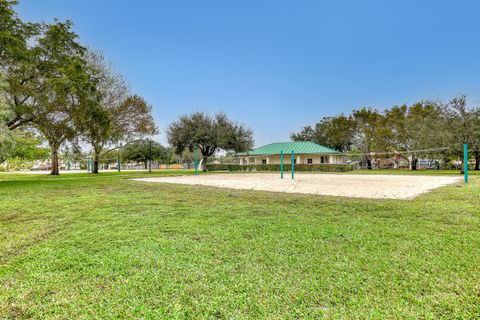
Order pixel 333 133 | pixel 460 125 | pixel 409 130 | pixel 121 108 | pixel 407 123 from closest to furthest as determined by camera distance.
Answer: pixel 460 125, pixel 121 108, pixel 409 130, pixel 407 123, pixel 333 133

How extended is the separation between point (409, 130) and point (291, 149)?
1424 cm

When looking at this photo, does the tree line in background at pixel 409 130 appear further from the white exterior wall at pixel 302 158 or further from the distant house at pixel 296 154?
the distant house at pixel 296 154

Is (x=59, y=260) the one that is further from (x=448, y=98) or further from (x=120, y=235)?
(x=448, y=98)

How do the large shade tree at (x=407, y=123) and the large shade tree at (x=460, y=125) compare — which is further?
the large shade tree at (x=407, y=123)

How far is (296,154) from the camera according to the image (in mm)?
35812

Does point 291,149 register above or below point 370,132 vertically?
below

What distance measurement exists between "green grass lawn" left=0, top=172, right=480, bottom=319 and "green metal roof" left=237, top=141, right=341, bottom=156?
30.6 m

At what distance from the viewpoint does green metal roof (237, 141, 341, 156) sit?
35000mm

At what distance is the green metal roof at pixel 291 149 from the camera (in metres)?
35.0

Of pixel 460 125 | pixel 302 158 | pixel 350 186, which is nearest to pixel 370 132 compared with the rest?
pixel 302 158

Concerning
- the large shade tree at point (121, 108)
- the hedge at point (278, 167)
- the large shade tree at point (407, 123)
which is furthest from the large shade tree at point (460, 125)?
the large shade tree at point (121, 108)

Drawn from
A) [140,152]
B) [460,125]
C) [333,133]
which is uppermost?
[333,133]

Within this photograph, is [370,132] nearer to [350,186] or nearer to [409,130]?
[409,130]

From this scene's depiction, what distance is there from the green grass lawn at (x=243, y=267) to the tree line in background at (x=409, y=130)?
17.7 meters
